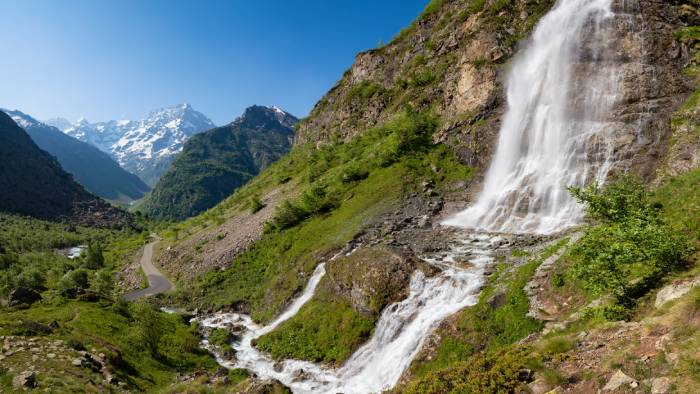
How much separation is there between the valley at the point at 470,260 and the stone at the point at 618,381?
47mm

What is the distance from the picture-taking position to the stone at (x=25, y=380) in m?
21.6

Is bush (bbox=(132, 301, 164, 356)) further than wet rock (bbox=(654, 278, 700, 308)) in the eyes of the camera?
Yes

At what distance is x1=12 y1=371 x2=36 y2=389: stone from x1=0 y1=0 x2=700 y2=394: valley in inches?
8.1

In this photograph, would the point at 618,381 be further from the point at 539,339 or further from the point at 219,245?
the point at 219,245

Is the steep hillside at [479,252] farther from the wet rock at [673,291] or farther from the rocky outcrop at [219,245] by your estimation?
the rocky outcrop at [219,245]

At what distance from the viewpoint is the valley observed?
55.2 feet

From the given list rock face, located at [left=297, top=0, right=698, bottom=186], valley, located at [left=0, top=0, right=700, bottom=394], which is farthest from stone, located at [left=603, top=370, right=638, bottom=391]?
rock face, located at [left=297, top=0, right=698, bottom=186]

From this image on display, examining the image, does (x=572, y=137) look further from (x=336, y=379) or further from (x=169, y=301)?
(x=169, y=301)

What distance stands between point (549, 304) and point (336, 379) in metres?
16.4

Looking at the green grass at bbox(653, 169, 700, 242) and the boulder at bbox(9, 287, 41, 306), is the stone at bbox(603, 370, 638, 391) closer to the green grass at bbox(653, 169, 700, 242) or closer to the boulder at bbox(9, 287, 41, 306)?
the green grass at bbox(653, 169, 700, 242)

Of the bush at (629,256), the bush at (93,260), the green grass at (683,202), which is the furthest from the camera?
the bush at (93,260)

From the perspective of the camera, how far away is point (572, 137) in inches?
1866

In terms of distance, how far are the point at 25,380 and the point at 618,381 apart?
29.0m

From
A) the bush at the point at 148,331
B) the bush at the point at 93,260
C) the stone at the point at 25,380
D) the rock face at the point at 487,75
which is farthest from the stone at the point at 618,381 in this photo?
the bush at the point at 93,260
